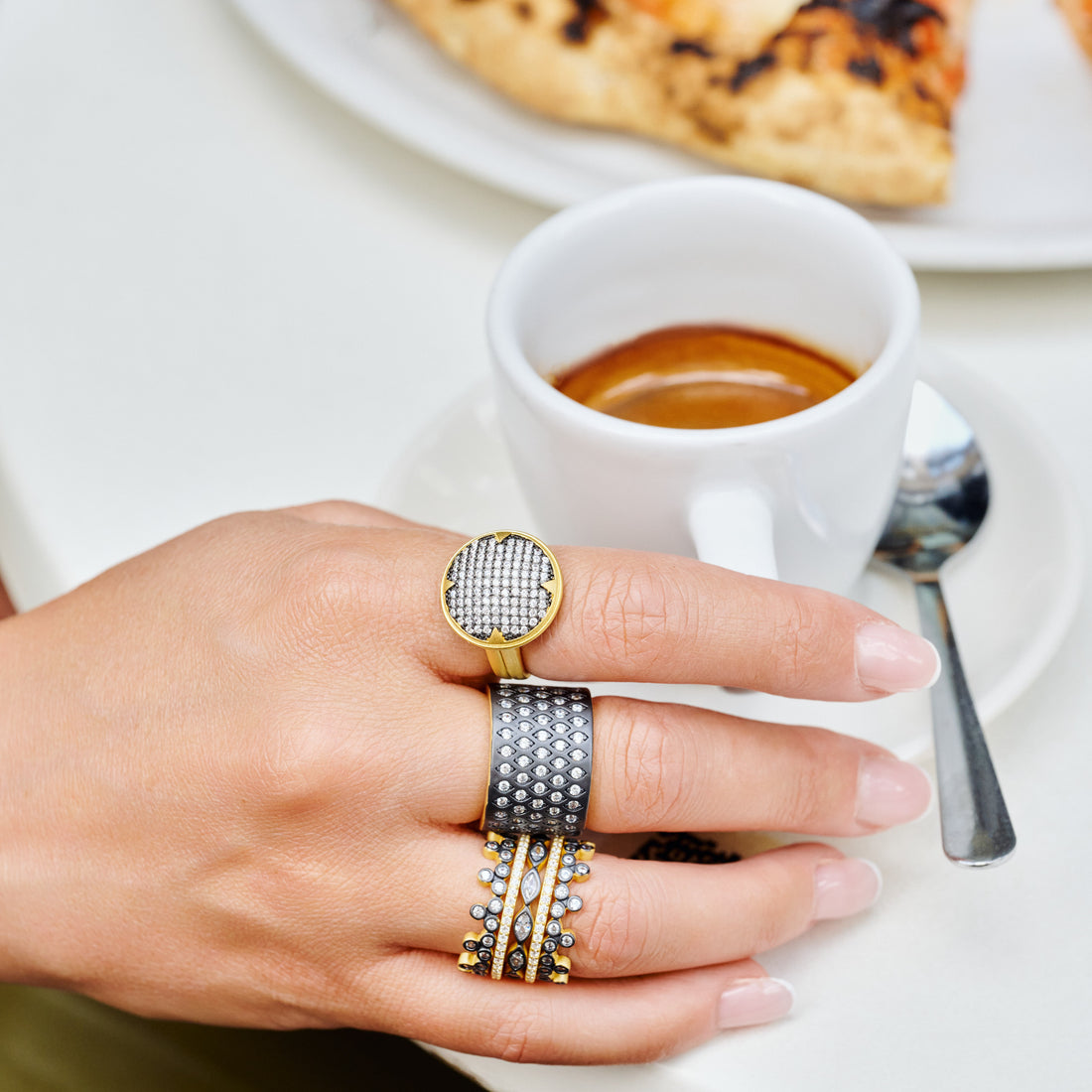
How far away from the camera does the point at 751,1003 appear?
48 centimetres


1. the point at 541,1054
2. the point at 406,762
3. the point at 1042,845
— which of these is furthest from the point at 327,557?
the point at 1042,845

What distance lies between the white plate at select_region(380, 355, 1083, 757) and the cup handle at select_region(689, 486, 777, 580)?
0.35 feet

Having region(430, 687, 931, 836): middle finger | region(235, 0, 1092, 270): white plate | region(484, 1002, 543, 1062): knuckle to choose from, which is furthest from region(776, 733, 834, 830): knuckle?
region(235, 0, 1092, 270): white plate

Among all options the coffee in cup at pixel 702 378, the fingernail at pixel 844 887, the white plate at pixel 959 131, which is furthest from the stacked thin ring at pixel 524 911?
the white plate at pixel 959 131

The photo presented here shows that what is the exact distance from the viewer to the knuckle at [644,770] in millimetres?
478

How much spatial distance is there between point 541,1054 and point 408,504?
1.01 feet

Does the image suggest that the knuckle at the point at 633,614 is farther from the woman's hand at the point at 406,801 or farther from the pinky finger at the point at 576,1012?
the pinky finger at the point at 576,1012

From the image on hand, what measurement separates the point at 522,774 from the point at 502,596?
0.07 meters

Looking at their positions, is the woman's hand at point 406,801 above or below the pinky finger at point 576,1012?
above

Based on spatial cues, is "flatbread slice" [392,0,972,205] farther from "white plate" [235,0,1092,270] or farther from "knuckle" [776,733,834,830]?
"knuckle" [776,733,834,830]

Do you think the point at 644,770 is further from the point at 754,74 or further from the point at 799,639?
the point at 754,74

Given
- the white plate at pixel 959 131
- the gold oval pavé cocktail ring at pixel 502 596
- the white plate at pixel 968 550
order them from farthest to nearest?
the white plate at pixel 959 131 → the white plate at pixel 968 550 → the gold oval pavé cocktail ring at pixel 502 596

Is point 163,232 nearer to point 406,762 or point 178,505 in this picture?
point 178,505

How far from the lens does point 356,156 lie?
0.92 meters
